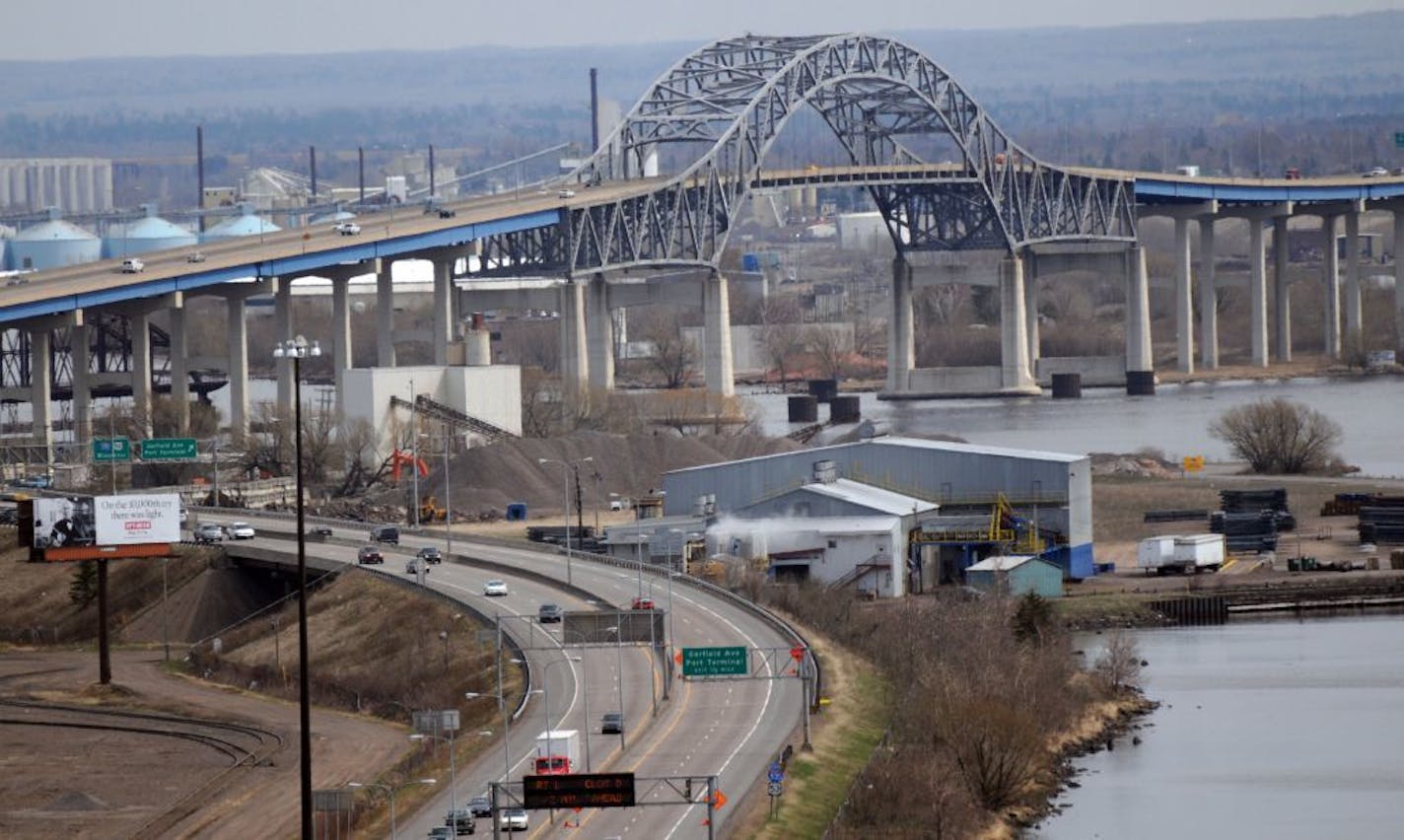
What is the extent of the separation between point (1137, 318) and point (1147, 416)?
30440mm

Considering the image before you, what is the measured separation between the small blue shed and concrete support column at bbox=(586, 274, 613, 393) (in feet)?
219

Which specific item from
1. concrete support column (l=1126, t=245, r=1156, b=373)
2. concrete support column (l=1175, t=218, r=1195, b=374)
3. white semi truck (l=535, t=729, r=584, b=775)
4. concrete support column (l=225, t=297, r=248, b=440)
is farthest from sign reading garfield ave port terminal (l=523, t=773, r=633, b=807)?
concrete support column (l=1175, t=218, r=1195, b=374)

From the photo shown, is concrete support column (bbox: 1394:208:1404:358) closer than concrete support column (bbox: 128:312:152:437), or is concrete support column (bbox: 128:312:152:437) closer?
concrete support column (bbox: 128:312:152:437)

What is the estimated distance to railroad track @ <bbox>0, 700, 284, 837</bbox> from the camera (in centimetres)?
5656

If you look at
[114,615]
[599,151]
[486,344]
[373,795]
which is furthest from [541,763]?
[599,151]

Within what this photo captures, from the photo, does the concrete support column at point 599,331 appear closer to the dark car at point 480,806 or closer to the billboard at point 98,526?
the billboard at point 98,526

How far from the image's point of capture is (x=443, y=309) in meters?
137

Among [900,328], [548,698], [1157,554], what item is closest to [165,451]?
[1157,554]

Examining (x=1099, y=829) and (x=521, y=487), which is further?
(x=521, y=487)

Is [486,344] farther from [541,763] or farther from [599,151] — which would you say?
[541,763]

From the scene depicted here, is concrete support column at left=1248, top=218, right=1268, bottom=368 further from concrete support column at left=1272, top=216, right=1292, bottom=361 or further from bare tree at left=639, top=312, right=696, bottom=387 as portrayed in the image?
bare tree at left=639, top=312, right=696, bottom=387

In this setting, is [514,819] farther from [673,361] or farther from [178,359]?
[673,361]

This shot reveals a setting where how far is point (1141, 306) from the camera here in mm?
177250

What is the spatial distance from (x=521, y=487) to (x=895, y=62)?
239ft
